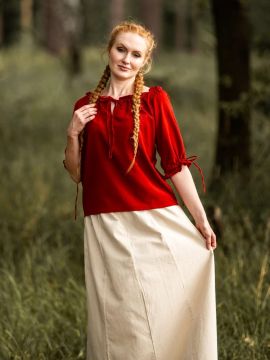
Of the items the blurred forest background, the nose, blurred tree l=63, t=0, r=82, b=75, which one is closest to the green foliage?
the blurred forest background

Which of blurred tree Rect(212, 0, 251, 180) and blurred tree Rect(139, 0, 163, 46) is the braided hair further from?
blurred tree Rect(139, 0, 163, 46)

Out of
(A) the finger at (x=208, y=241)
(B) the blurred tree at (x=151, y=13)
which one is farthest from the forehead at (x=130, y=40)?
(B) the blurred tree at (x=151, y=13)

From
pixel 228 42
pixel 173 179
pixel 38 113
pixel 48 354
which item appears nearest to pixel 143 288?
pixel 173 179

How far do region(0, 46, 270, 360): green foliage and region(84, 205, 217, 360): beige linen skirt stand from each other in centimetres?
65

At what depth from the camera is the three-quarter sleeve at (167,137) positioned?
8.58 feet

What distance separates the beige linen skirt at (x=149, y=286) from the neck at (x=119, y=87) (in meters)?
0.46

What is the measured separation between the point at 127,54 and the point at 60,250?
232 cm

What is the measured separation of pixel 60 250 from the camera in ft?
15.3

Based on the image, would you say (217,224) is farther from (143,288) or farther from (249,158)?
(143,288)

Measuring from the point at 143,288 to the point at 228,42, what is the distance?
3.48 meters

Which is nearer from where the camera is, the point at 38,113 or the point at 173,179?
the point at 173,179

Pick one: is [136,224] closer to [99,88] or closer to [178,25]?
[99,88]

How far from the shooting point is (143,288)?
2.62 meters

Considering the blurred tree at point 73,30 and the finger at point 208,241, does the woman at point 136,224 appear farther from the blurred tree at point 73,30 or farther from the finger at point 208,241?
the blurred tree at point 73,30
